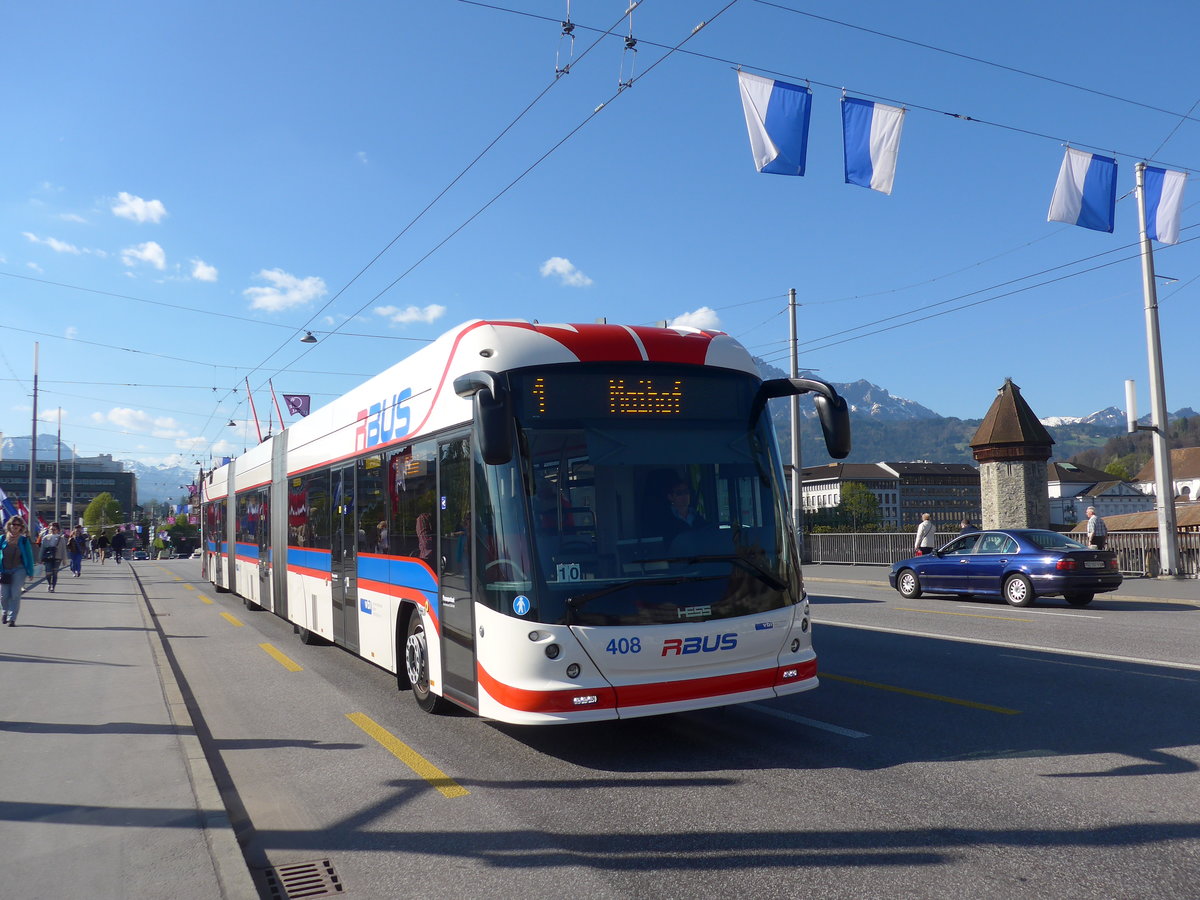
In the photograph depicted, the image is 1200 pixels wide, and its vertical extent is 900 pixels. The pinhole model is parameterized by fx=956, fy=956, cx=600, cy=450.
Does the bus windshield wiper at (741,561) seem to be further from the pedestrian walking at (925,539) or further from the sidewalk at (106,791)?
the pedestrian walking at (925,539)

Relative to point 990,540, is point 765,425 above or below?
above

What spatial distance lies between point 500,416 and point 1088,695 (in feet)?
18.7

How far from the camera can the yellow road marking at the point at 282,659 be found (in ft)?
37.5

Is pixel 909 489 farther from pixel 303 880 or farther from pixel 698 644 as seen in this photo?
pixel 303 880

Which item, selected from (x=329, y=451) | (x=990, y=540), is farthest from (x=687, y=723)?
(x=990, y=540)

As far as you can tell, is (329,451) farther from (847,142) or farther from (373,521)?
(847,142)

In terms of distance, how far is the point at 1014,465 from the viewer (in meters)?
34.0

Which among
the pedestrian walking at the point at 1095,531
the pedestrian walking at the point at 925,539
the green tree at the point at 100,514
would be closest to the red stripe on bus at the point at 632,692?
the pedestrian walking at the point at 1095,531

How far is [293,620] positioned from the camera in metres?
14.1

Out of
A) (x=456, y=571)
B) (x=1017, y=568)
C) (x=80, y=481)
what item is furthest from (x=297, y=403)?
(x=80, y=481)

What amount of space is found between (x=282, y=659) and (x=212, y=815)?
23.5 feet

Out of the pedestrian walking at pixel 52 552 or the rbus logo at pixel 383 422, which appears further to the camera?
the pedestrian walking at pixel 52 552

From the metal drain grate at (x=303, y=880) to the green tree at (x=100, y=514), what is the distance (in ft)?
444

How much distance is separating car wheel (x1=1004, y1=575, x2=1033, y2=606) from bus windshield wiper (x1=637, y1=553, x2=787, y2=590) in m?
12.1
